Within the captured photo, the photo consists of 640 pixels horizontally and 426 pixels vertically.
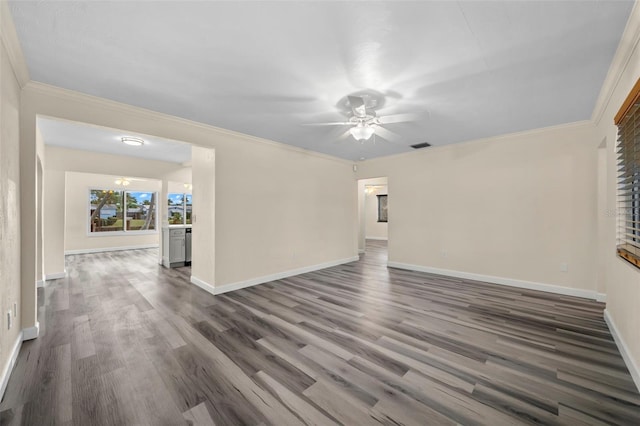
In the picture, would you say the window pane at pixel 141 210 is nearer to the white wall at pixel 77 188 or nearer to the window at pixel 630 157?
the white wall at pixel 77 188

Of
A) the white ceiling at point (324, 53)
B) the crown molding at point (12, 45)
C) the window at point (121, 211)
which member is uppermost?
the white ceiling at point (324, 53)

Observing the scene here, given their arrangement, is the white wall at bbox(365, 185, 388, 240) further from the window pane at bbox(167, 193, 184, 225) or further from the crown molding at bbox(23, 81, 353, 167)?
the crown molding at bbox(23, 81, 353, 167)

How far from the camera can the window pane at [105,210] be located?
7.97 m

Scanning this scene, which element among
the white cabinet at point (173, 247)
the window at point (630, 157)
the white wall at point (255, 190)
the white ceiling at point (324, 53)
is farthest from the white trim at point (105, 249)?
the window at point (630, 157)

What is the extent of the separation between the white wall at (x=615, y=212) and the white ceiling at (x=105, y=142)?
476 centimetres

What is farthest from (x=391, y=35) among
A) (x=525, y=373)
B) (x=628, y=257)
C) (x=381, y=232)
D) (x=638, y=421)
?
(x=381, y=232)

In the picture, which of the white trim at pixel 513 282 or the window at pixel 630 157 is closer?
the window at pixel 630 157

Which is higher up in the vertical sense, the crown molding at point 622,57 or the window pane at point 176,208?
the crown molding at point 622,57

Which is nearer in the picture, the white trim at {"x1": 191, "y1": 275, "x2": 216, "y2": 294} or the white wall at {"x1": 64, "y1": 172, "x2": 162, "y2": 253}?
the white trim at {"x1": 191, "y1": 275, "x2": 216, "y2": 294}

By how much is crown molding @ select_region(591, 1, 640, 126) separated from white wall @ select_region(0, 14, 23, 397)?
3985 millimetres

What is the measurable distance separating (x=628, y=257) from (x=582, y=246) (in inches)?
81.1

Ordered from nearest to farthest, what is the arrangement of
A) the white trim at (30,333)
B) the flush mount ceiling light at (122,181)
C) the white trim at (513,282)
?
the white trim at (30,333) < the white trim at (513,282) < the flush mount ceiling light at (122,181)

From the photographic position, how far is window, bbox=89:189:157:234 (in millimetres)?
8023

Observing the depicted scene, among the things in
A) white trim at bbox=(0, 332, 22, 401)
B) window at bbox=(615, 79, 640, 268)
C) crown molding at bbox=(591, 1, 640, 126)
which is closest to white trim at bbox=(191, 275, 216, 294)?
white trim at bbox=(0, 332, 22, 401)
